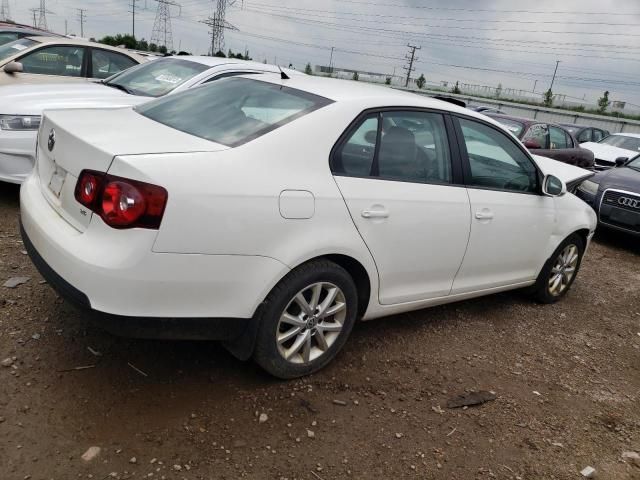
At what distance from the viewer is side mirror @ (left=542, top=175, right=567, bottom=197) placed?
4.36 m

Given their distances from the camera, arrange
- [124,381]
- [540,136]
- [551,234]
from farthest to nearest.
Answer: [540,136], [551,234], [124,381]

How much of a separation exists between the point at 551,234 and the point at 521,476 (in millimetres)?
2354

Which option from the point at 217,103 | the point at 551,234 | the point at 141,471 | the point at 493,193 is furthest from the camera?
the point at 551,234

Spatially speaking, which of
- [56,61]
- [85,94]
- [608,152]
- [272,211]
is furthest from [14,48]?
[608,152]

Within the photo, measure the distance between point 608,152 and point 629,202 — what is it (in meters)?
7.65

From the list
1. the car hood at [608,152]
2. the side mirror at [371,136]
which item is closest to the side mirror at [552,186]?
the side mirror at [371,136]

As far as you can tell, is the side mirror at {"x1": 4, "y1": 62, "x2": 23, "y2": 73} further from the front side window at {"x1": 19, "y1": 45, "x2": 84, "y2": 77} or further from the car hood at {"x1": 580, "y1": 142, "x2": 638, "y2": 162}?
the car hood at {"x1": 580, "y1": 142, "x2": 638, "y2": 162}

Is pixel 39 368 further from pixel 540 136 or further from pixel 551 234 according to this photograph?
pixel 540 136

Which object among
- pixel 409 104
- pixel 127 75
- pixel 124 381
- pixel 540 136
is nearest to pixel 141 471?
pixel 124 381

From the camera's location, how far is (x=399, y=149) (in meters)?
3.42

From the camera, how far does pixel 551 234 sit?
4602mm

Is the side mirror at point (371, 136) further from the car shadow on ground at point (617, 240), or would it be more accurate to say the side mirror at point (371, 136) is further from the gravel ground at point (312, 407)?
the car shadow on ground at point (617, 240)

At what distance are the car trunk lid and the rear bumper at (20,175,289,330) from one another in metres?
0.13

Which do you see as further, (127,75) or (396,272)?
(127,75)
